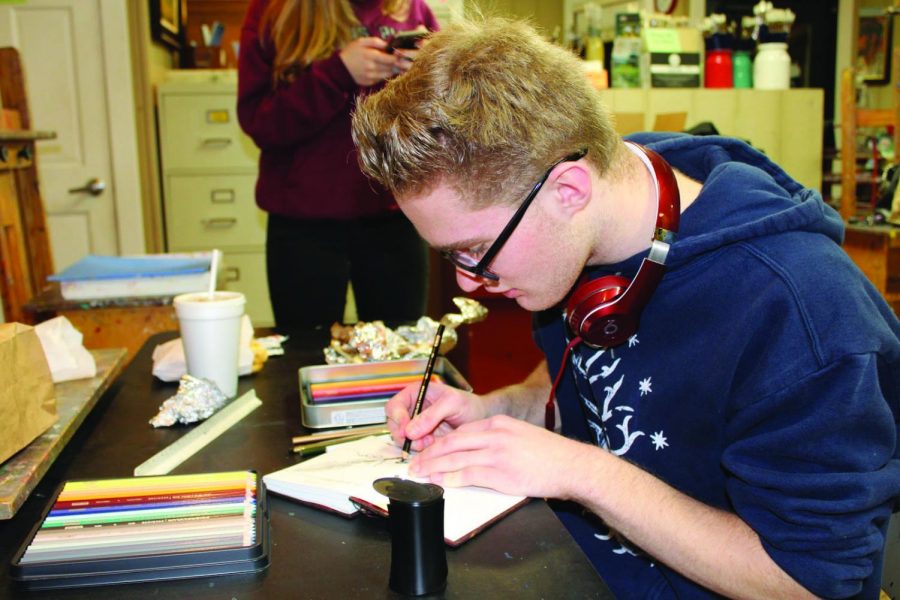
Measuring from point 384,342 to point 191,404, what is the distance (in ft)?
1.18

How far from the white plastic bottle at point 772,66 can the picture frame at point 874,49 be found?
157 cm

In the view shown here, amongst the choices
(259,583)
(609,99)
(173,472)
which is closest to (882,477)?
(259,583)

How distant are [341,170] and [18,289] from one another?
2.75ft

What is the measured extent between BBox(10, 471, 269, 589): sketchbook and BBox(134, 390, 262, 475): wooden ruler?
9 cm

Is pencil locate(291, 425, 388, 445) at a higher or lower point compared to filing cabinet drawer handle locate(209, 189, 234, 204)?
lower

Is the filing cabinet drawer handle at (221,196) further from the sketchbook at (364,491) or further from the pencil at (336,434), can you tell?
the sketchbook at (364,491)

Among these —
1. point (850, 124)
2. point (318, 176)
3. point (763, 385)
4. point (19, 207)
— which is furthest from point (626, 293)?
point (850, 124)

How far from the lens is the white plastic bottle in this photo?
10.9 feet

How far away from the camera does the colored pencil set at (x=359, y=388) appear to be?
3.71 feet

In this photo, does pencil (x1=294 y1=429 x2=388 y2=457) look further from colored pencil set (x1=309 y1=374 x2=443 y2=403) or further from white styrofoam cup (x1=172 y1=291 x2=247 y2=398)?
white styrofoam cup (x1=172 y1=291 x2=247 y2=398)

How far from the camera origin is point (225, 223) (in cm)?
366

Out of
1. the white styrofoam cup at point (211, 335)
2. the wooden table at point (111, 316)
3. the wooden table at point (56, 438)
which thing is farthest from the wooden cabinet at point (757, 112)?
the wooden table at point (56, 438)

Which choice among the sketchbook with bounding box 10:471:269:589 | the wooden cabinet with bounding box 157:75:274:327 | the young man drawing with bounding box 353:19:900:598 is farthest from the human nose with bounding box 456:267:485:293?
the wooden cabinet with bounding box 157:75:274:327

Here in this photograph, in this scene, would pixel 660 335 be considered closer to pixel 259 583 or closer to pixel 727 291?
pixel 727 291
